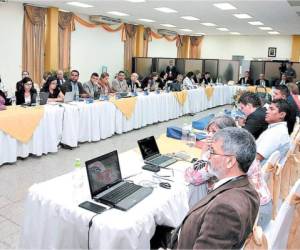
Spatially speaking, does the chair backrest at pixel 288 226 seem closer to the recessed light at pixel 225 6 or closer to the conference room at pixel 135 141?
the conference room at pixel 135 141

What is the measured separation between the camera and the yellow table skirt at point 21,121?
4109 mm

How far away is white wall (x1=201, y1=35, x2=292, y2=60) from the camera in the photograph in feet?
52.1

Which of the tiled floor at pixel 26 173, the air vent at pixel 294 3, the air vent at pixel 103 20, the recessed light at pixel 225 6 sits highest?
the air vent at pixel 103 20

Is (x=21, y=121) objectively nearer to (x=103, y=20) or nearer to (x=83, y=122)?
(x=83, y=122)

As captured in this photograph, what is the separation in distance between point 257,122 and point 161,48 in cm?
1225

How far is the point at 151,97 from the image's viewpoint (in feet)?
23.4

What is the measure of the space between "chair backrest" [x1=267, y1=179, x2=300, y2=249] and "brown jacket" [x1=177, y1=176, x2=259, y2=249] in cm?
48

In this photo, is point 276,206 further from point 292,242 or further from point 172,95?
point 172,95

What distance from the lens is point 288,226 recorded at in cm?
186

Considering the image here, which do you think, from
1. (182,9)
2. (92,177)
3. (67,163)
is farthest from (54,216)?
(182,9)

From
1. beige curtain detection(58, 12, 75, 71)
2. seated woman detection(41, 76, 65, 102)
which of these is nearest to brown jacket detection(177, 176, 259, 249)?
seated woman detection(41, 76, 65, 102)

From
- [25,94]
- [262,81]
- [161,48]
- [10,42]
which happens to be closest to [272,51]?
[161,48]

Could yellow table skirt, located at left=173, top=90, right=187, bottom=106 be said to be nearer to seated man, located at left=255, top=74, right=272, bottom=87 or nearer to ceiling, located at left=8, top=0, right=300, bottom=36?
ceiling, located at left=8, top=0, right=300, bottom=36

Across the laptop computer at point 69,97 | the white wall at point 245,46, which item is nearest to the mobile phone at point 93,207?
the laptop computer at point 69,97
